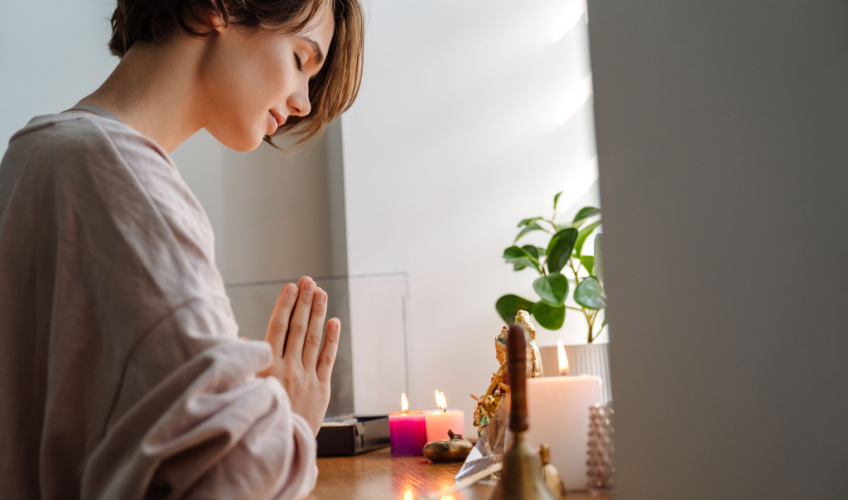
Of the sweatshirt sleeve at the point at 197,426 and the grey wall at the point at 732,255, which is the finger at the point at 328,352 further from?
the grey wall at the point at 732,255

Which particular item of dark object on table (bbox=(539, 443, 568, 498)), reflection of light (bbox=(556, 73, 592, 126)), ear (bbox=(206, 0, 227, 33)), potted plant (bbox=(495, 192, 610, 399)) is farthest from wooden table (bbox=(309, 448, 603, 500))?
reflection of light (bbox=(556, 73, 592, 126))

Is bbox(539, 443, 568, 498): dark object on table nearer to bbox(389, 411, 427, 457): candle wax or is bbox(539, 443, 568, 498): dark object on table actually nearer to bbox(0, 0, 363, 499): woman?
bbox(0, 0, 363, 499): woman

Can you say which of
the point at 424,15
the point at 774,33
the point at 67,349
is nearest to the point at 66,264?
the point at 67,349

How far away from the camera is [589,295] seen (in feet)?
4.20

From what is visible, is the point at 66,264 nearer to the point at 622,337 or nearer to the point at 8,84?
the point at 622,337

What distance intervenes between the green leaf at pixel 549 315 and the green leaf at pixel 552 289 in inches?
2.1

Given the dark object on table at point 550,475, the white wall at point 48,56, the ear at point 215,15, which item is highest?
the white wall at point 48,56

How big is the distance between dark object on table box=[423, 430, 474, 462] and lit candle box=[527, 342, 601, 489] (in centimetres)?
46

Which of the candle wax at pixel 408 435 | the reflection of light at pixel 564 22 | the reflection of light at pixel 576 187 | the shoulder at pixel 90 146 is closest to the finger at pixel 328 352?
the candle wax at pixel 408 435

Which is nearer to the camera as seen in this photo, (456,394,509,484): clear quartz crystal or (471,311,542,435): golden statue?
(456,394,509,484): clear quartz crystal

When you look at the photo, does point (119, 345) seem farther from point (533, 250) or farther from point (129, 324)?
point (533, 250)

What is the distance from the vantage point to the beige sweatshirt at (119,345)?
1.34 ft

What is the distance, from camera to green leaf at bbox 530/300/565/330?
4.50 feet

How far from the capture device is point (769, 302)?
401 mm
